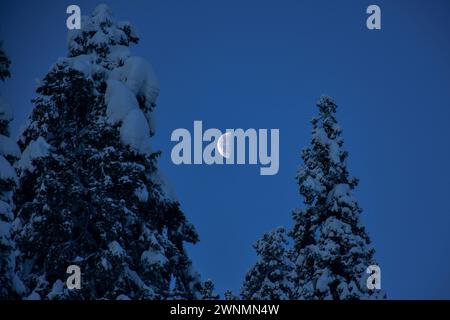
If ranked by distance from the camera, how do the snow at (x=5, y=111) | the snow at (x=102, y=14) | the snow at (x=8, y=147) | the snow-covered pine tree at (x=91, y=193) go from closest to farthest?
the snow at (x=8, y=147) < the snow at (x=5, y=111) < the snow-covered pine tree at (x=91, y=193) < the snow at (x=102, y=14)

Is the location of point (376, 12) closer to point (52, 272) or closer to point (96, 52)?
point (96, 52)

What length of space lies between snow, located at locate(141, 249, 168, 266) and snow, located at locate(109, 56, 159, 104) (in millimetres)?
4963

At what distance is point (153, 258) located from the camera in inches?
879

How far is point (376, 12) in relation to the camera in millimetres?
25406

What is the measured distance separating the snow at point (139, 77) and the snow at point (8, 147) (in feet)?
18.0

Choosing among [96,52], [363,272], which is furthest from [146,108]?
[363,272]

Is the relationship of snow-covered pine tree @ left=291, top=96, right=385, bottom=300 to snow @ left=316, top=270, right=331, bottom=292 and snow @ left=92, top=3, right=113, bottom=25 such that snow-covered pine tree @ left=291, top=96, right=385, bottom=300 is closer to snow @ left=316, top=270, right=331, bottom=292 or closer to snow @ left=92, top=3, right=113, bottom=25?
snow @ left=316, top=270, right=331, bottom=292

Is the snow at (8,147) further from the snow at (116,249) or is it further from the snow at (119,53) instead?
the snow at (119,53)

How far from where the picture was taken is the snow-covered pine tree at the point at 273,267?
143ft

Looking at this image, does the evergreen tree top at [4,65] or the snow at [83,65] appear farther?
the snow at [83,65]

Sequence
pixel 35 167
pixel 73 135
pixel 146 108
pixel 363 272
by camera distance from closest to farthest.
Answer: pixel 35 167
pixel 73 135
pixel 146 108
pixel 363 272

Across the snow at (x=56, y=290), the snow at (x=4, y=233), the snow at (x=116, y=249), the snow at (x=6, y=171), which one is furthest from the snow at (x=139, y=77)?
the snow at (x=4, y=233)

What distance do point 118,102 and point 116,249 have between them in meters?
4.58
